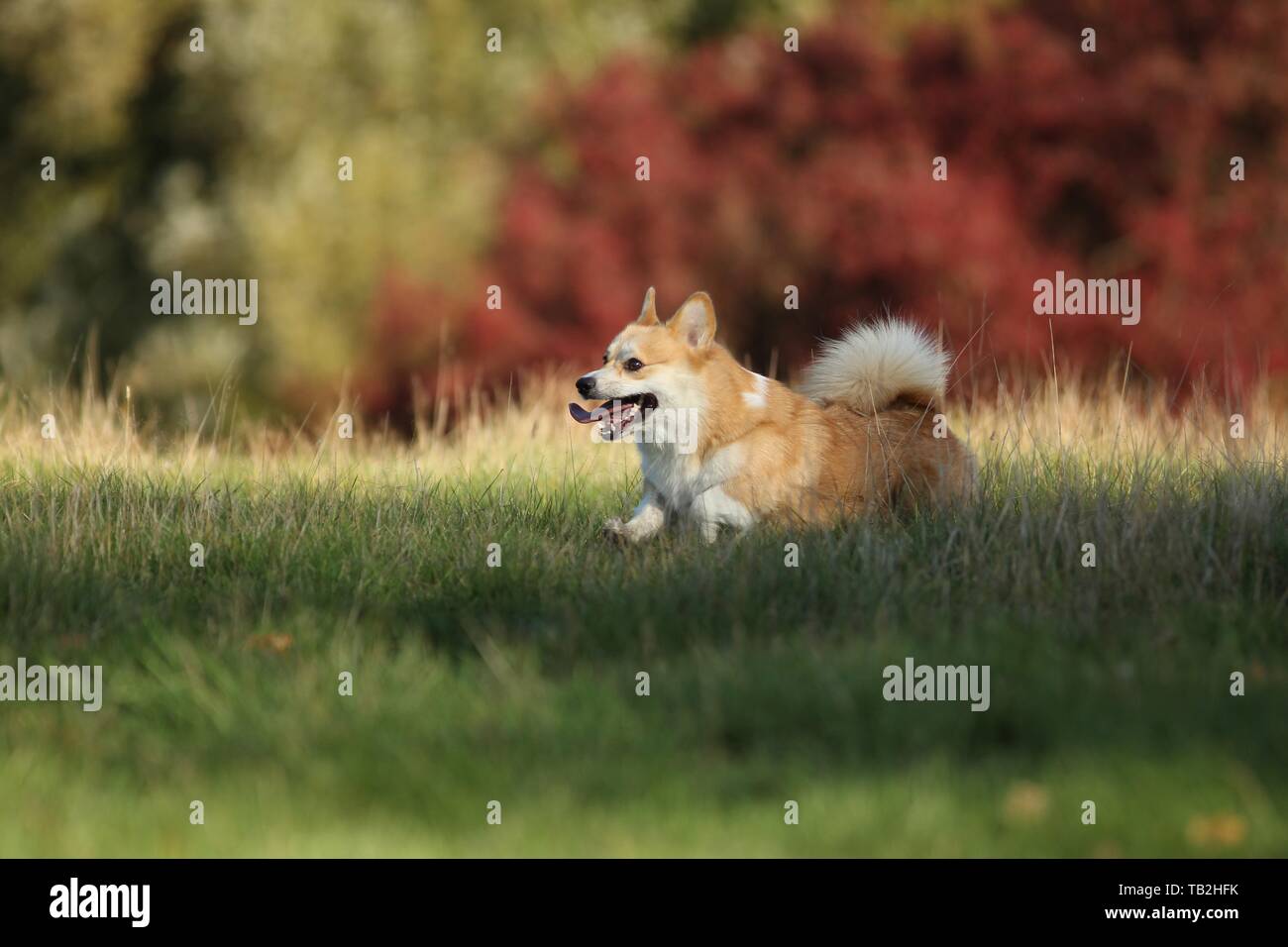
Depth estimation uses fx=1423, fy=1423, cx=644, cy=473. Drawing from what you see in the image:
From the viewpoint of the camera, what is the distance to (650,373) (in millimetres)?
6105

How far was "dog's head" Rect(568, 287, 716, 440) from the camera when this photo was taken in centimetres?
606

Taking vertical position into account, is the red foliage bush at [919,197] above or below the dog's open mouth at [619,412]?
above

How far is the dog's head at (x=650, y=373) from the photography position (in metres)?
6.06

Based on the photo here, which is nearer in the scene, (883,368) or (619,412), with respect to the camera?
(619,412)

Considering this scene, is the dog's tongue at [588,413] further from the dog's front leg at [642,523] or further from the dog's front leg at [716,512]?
the dog's front leg at [716,512]

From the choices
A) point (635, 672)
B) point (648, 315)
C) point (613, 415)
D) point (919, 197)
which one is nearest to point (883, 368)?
point (648, 315)

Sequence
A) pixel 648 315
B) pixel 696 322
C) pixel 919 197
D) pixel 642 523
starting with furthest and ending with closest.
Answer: pixel 919 197, pixel 648 315, pixel 696 322, pixel 642 523

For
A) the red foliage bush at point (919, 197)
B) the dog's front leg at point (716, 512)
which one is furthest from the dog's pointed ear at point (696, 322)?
the red foliage bush at point (919, 197)

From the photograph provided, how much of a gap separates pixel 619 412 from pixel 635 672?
2.17m

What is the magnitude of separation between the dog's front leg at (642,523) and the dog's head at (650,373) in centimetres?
31

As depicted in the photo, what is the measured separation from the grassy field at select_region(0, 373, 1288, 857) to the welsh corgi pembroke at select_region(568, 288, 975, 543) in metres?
0.35

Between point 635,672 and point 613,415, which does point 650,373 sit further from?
point 635,672

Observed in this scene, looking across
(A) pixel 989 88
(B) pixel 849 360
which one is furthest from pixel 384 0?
(B) pixel 849 360
